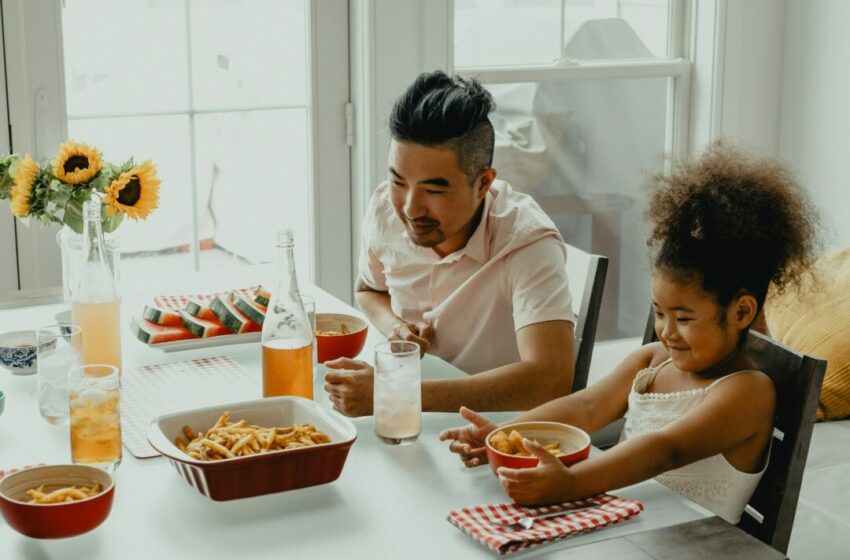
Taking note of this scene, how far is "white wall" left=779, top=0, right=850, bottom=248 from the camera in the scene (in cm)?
318

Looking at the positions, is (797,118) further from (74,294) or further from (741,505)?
(74,294)

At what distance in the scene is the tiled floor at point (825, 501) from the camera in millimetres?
2078

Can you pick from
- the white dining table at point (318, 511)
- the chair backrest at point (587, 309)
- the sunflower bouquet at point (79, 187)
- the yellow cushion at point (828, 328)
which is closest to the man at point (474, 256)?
the chair backrest at point (587, 309)

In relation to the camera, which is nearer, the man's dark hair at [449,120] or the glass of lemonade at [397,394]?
the glass of lemonade at [397,394]

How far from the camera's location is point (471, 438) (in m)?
1.52

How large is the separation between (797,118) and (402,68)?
4.02 feet

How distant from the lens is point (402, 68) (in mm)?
2971

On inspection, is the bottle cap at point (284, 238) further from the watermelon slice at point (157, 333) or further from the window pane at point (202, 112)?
the window pane at point (202, 112)

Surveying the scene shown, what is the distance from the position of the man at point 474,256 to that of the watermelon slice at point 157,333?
38 centimetres

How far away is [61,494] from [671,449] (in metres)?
0.77

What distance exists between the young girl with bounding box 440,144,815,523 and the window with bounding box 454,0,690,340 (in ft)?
4.86

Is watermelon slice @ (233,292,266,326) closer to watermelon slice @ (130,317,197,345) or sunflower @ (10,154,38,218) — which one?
watermelon slice @ (130,317,197,345)

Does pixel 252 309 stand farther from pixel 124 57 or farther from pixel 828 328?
pixel 828 328

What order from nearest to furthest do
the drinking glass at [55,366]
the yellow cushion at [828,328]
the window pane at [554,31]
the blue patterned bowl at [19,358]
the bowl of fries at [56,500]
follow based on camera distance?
1. the bowl of fries at [56,500]
2. the drinking glass at [55,366]
3. the blue patterned bowl at [19,358]
4. the yellow cushion at [828,328]
5. the window pane at [554,31]
